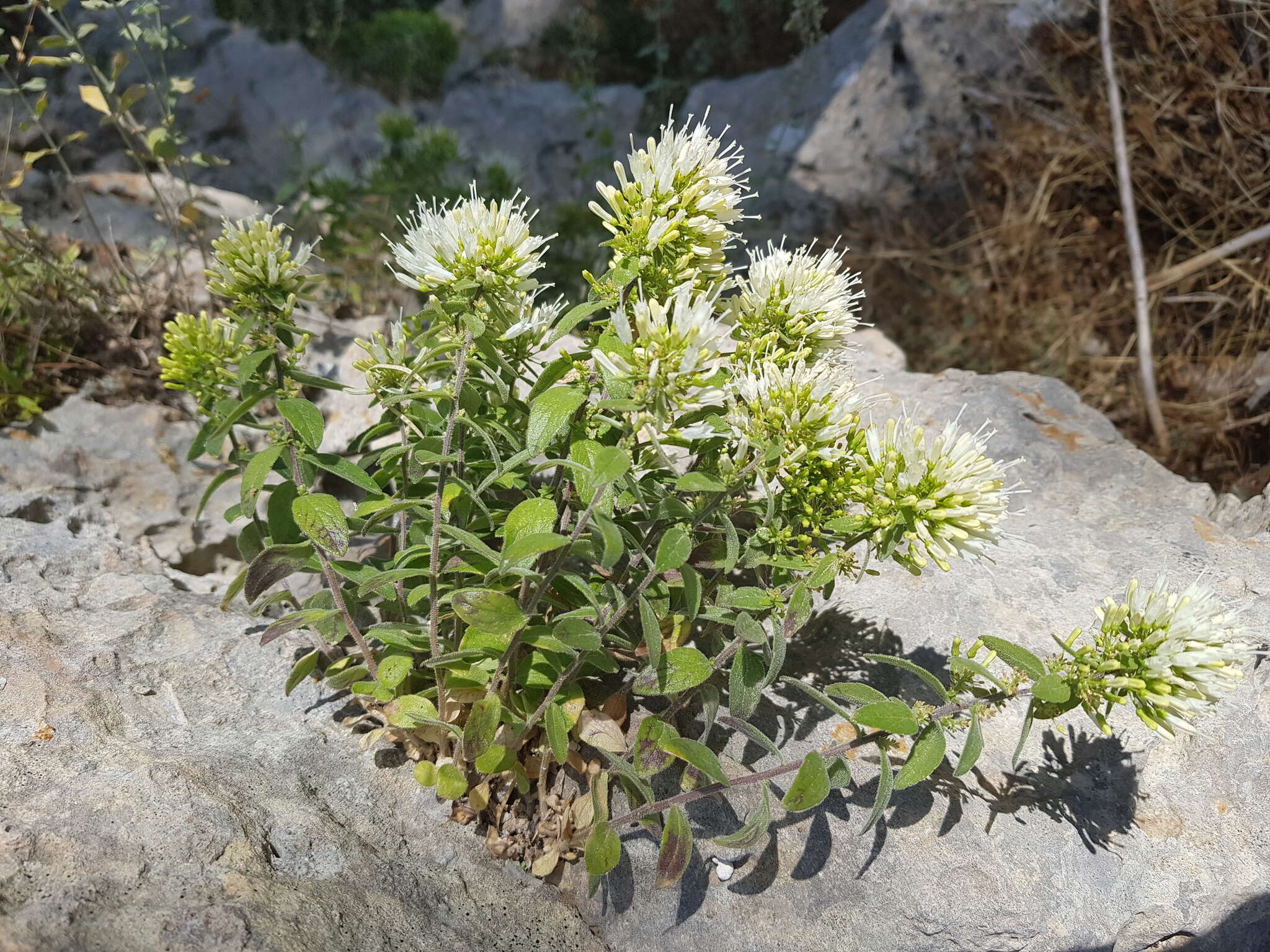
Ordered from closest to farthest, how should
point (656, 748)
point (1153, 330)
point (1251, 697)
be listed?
point (656, 748) < point (1251, 697) < point (1153, 330)

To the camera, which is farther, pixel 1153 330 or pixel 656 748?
pixel 1153 330

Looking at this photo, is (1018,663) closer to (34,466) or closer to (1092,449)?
(1092,449)

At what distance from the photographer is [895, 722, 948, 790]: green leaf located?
1.50 metres

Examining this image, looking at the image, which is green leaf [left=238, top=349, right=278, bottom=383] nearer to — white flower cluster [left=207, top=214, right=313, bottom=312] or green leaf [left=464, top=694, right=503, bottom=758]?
white flower cluster [left=207, top=214, right=313, bottom=312]

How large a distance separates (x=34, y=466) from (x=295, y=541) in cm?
124

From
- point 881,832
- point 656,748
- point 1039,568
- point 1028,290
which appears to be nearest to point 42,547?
point 656,748

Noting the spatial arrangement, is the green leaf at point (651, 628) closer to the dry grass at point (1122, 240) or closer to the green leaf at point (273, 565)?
the green leaf at point (273, 565)

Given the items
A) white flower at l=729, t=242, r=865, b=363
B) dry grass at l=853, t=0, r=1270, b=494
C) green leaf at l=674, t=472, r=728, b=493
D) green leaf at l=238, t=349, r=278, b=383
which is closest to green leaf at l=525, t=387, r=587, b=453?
green leaf at l=674, t=472, r=728, b=493

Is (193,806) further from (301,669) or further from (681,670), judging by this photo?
(681,670)

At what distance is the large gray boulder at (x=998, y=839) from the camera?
173cm

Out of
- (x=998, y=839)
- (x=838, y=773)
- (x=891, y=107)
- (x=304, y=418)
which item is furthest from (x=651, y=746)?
(x=891, y=107)

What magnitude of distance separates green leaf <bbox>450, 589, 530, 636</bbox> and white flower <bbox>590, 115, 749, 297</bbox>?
0.61 m

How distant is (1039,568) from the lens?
7.73 feet

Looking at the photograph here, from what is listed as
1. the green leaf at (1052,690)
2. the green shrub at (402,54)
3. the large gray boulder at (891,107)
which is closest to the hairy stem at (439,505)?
the green leaf at (1052,690)
